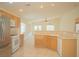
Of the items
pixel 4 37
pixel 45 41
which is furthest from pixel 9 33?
pixel 45 41

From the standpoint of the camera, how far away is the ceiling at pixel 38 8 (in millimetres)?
1732

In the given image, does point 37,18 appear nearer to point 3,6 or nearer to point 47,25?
point 47,25

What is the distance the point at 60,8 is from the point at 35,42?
0.68m

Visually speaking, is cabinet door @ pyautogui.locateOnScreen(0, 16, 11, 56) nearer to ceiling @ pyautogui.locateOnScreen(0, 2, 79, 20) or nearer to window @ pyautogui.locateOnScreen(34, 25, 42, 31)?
ceiling @ pyautogui.locateOnScreen(0, 2, 79, 20)

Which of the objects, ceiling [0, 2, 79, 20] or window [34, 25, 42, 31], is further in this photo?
window [34, 25, 42, 31]

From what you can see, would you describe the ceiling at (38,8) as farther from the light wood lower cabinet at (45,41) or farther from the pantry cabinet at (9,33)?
the light wood lower cabinet at (45,41)

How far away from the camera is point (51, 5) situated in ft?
5.75

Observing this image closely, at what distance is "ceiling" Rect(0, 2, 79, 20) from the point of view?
173 centimetres

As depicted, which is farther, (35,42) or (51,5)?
(35,42)

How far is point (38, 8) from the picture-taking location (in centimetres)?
181

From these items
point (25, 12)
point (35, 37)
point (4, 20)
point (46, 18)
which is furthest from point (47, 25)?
point (4, 20)

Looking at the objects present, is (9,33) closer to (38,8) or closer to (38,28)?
(38,28)

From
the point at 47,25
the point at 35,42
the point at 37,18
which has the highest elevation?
the point at 37,18

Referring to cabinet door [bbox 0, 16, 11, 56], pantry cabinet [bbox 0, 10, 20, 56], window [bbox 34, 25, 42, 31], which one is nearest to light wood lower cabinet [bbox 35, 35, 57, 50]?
window [bbox 34, 25, 42, 31]
